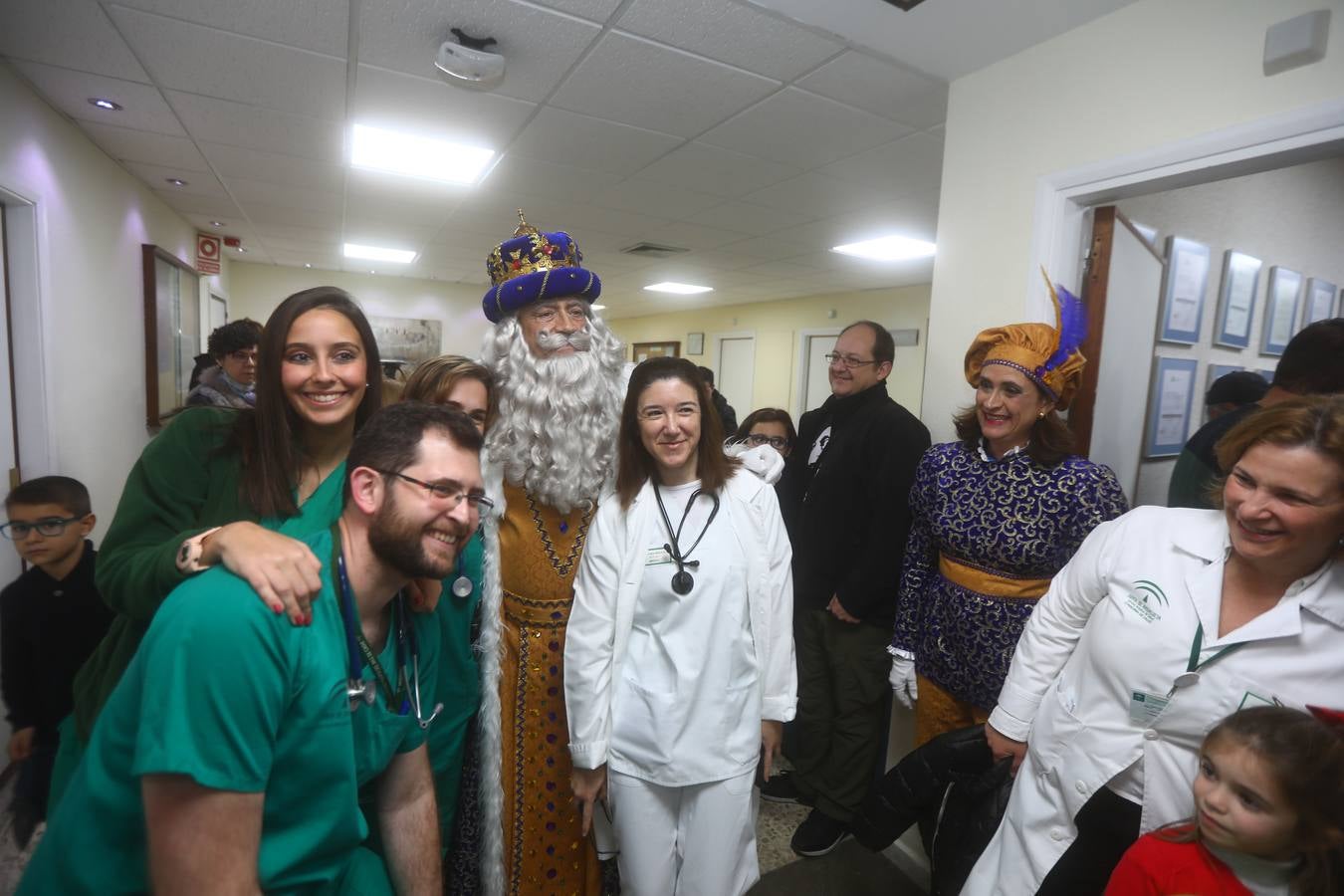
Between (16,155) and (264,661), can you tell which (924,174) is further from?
(16,155)

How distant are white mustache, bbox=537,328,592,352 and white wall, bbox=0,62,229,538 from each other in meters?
2.75

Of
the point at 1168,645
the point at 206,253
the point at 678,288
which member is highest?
the point at 678,288

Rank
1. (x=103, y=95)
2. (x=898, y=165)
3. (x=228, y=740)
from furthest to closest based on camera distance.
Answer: (x=898, y=165) < (x=103, y=95) < (x=228, y=740)

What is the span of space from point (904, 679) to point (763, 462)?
86cm

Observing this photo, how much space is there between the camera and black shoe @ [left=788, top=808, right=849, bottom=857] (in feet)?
7.85

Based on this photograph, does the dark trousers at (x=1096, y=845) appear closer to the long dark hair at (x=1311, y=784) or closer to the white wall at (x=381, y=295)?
the long dark hair at (x=1311, y=784)

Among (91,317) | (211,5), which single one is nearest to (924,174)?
(211,5)

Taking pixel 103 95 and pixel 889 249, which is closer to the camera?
pixel 103 95

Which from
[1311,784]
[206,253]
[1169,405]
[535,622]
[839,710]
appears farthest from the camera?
[206,253]

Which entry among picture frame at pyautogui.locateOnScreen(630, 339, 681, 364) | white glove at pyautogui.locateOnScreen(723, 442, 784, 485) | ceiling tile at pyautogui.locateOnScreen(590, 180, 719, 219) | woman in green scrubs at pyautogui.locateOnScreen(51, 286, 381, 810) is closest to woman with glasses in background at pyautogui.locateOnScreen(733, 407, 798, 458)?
white glove at pyautogui.locateOnScreen(723, 442, 784, 485)

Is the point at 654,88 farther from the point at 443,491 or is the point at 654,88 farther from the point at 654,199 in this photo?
the point at 443,491

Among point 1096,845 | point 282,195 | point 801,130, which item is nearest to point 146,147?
point 282,195

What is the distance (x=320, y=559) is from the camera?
1.09 m

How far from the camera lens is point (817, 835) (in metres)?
2.43
